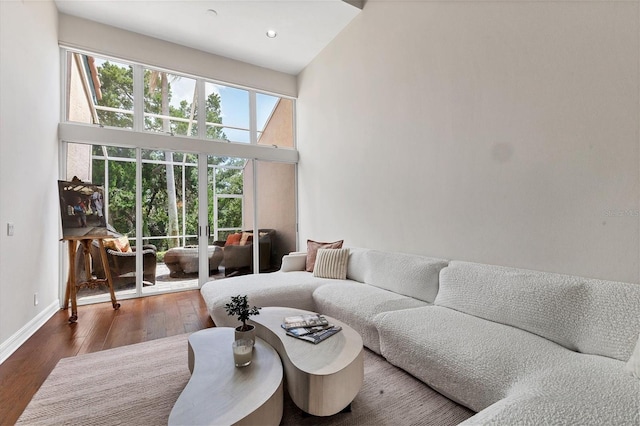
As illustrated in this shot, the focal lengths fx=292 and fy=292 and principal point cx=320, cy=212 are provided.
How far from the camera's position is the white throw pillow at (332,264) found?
3.60 meters

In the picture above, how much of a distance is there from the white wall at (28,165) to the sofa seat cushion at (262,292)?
63.0 inches

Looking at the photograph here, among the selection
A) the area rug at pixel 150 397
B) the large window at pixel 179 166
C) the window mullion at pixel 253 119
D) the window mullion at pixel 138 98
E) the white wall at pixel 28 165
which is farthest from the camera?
the window mullion at pixel 253 119

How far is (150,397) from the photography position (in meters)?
1.88

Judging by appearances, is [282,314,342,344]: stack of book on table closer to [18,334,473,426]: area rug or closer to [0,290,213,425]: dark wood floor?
[18,334,473,426]: area rug

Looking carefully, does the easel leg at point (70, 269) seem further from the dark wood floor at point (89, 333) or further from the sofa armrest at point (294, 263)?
the sofa armrest at point (294, 263)

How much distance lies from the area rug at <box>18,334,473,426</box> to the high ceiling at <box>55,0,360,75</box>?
162 inches

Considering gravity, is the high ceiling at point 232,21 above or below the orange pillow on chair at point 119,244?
above

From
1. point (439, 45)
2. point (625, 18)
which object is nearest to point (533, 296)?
point (625, 18)

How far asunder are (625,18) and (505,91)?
733 mm

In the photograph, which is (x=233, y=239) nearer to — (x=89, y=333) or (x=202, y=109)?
(x=202, y=109)

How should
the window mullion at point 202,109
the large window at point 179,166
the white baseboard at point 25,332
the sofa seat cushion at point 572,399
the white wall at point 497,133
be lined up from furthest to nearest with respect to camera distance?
1. the window mullion at point 202,109
2. the large window at point 179,166
3. the white baseboard at point 25,332
4. the white wall at point 497,133
5. the sofa seat cushion at point 572,399

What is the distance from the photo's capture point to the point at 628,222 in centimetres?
179

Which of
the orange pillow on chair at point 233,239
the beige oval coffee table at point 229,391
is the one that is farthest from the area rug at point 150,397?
the orange pillow on chair at point 233,239

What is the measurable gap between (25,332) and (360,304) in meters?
3.14
